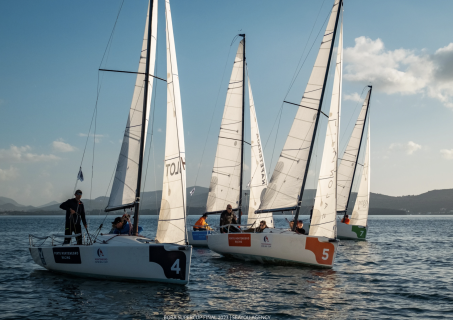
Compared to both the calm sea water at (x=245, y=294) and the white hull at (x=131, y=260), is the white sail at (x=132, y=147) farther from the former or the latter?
the calm sea water at (x=245, y=294)

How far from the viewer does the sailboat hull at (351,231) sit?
1169 inches

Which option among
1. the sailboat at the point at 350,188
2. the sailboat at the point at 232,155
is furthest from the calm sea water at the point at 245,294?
the sailboat at the point at 350,188

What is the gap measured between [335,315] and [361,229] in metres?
22.1

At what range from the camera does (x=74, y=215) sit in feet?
43.3

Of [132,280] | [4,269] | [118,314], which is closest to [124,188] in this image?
[132,280]

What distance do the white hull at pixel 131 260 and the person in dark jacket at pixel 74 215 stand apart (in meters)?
0.77

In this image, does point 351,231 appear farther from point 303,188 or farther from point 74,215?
point 74,215

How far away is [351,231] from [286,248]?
52.8 ft

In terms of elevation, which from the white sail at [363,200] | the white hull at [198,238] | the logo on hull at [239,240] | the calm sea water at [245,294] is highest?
the white sail at [363,200]

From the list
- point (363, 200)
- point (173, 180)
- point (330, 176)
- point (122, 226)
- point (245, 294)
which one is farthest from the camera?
point (363, 200)

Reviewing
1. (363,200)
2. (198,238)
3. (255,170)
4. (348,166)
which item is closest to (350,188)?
(363,200)

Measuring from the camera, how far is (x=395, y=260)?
1888 cm

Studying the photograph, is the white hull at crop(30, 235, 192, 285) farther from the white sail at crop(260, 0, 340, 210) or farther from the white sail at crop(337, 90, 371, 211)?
the white sail at crop(337, 90, 371, 211)

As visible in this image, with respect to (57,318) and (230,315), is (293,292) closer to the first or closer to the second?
(230,315)
